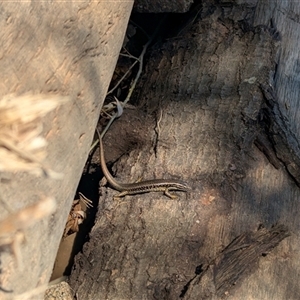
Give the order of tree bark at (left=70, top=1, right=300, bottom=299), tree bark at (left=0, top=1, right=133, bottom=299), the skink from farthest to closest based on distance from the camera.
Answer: the skink
tree bark at (left=70, top=1, right=300, bottom=299)
tree bark at (left=0, top=1, right=133, bottom=299)

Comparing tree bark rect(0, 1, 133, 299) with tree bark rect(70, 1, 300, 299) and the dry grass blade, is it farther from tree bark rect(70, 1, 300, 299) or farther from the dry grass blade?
tree bark rect(70, 1, 300, 299)

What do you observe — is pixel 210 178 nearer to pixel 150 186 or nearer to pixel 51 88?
pixel 150 186

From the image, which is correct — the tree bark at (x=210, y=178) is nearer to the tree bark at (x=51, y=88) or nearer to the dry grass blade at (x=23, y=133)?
the tree bark at (x=51, y=88)

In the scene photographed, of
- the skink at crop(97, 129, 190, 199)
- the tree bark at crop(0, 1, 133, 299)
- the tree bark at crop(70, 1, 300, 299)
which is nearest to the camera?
the tree bark at crop(0, 1, 133, 299)

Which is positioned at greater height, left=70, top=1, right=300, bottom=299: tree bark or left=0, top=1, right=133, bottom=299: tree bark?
left=0, top=1, right=133, bottom=299: tree bark

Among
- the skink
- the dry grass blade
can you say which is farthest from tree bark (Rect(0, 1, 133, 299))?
the skink

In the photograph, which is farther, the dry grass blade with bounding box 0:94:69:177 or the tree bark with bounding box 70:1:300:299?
the tree bark with bounding box 70:1:300:299

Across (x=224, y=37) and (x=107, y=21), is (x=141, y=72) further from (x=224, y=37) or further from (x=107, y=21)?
(x=107, y=21)
